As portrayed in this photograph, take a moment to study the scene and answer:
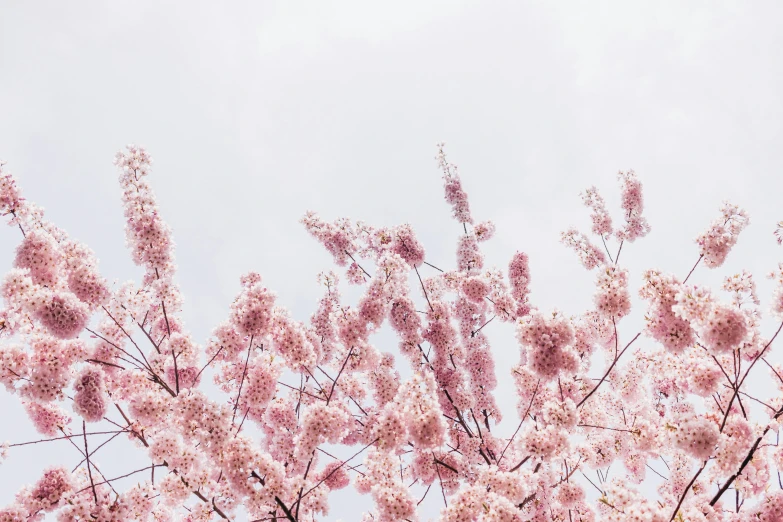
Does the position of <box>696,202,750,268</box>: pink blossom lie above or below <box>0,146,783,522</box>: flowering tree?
above

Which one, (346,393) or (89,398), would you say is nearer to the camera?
(89,398)

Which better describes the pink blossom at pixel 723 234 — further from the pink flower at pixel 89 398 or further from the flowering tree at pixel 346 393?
the pink flower at pixel 89 398

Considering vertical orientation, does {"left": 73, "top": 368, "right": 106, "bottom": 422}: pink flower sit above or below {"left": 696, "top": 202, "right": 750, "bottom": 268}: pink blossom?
below

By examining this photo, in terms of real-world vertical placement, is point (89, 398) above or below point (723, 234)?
below

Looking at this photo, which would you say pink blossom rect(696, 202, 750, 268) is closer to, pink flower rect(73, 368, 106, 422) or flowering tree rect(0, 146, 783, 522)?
flowering tree rect(0, 146, 783, 522)

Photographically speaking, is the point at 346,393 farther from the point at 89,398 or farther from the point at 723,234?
the point at 723,234

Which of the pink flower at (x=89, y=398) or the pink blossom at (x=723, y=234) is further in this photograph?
the pink blossom at (x=723, y=234)

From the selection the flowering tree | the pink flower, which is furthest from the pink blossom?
the pink flower

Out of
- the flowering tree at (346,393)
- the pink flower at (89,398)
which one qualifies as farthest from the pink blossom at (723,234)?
the pink flower at (89,398)

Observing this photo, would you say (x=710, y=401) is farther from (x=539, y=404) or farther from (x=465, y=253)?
(x=465, y=253)

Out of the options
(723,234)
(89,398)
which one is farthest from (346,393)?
(723,234)

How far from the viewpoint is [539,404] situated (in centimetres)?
877

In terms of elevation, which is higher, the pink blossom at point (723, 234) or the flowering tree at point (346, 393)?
the pink blossom at point (723, 234)

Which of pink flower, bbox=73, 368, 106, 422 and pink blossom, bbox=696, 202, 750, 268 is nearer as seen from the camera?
pink flower, bbox=73, 368, 106, 422
